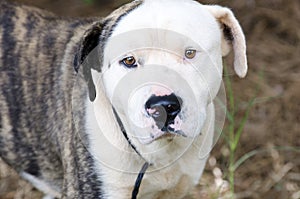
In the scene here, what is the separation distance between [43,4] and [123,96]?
2.37 metres

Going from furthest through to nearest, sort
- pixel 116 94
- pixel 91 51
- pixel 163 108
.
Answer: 1. pixel 91 51
2. pixel 116 94
3. pixel 163 108

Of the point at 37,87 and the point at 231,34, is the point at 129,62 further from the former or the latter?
the point at 37,87

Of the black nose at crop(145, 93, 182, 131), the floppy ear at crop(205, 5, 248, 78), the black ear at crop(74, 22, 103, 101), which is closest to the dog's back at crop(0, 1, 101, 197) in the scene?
the black ear at crop(74, 22, 103, 101)

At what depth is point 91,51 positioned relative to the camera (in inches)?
123

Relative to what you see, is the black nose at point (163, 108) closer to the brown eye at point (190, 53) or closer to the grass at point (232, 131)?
the brown eye at point (190, 53)

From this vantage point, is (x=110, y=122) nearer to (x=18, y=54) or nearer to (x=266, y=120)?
(x=18, y=54)

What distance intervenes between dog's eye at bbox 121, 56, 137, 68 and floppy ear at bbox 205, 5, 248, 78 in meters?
0.39

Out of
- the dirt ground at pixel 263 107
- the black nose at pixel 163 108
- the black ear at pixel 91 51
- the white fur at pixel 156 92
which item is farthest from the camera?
the dirt ground at pixel 263 107

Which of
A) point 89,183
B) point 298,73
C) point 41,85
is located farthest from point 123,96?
point 298,73

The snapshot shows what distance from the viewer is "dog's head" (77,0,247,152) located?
2785mm

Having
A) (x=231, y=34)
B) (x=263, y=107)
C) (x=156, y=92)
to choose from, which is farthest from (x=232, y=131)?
(x=156, y=92)

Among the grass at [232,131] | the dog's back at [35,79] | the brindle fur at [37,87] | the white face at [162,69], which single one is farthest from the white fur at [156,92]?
the grass at [232,131]

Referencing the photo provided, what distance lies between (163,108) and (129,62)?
27 centimetres

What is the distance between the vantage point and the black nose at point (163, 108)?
272 cm
